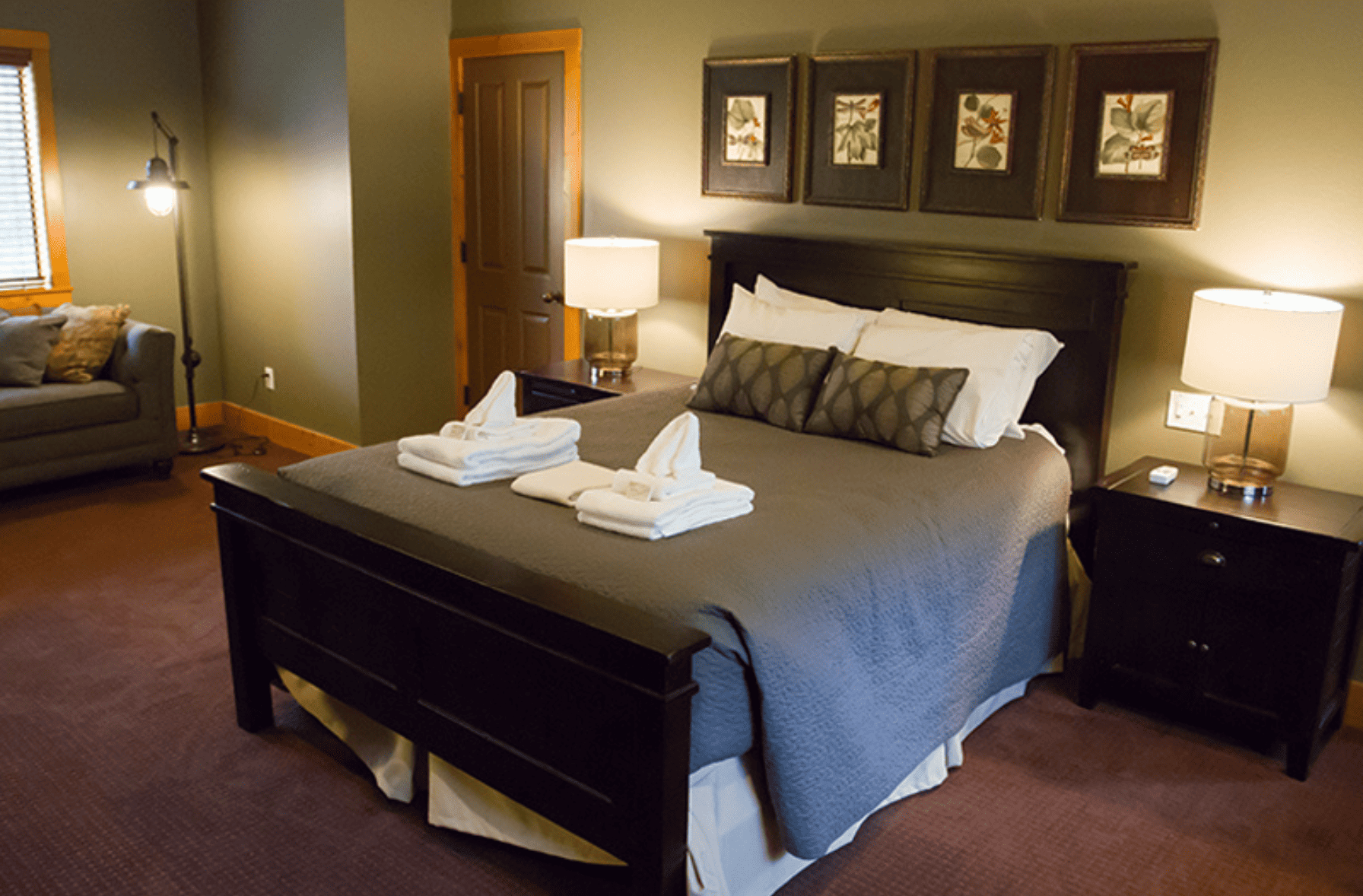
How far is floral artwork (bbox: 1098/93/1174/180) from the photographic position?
3.33 meters

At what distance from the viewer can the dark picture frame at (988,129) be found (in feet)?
11.7

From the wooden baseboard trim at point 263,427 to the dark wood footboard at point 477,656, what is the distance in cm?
260

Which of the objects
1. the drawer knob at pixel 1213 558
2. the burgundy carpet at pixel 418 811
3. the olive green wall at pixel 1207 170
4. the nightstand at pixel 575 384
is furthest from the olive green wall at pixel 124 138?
the drawer knob at pixel 1213 558

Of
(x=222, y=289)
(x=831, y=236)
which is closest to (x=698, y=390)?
(x=831, y=236)

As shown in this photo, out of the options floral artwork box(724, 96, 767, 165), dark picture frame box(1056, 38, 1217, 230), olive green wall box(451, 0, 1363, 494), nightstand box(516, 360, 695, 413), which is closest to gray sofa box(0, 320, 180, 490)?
nightstand box(516, 360, 695, 413)

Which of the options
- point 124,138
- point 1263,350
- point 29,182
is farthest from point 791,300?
point 29,182

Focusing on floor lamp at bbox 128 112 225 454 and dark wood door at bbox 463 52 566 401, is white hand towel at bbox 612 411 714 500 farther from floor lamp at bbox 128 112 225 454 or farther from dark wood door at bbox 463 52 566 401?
floor lamp at bbox 128 112 225 454

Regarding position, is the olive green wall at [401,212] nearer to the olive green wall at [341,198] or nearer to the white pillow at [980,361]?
the olive green wall at [341,198]

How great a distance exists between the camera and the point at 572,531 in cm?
255

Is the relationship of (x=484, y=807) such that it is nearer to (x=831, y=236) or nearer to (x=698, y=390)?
(x=698, y=390)

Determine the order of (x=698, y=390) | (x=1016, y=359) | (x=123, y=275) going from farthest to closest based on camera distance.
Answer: (x=123, y=275)
(x=698, y=390)
(x=1016, y=359)

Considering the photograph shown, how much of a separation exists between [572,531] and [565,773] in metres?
0.56

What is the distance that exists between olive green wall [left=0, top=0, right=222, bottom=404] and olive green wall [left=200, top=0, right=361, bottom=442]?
4.6 inches

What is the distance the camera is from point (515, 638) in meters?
2.21
